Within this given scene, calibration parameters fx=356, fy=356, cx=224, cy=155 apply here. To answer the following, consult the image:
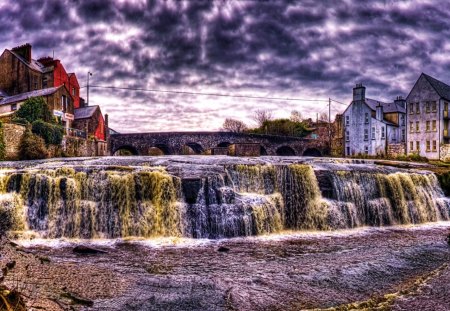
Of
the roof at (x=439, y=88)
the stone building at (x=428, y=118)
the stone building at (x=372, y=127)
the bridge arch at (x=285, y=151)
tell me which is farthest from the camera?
the bridge arch at (x=285, y=151)

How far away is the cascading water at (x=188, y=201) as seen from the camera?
45.9 ft

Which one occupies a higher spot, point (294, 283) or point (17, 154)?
point (17, 154)

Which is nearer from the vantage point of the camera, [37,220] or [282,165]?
[37,220]

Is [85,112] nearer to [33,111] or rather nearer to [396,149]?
[33,111]

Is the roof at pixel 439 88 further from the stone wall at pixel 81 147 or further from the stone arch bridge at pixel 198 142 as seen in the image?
the stone wall at pixel 81 147

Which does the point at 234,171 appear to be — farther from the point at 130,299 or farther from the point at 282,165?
the point at 130,299

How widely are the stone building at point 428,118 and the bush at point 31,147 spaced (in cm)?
4481

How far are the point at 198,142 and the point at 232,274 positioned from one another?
45017mm

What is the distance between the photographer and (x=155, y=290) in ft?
23.7

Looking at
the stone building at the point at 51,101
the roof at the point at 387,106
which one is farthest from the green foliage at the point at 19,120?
the roof at the point at 387,106

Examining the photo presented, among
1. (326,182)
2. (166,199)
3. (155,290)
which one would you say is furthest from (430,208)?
(155,290)

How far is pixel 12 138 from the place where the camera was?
1046 inches

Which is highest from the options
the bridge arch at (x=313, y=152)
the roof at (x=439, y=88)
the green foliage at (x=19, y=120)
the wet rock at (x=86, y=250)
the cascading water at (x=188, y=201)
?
the roof at (x=439, y=88)

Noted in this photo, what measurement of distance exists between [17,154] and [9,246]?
18.4 metres
